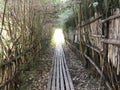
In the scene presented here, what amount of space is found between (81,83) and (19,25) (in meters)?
2.69

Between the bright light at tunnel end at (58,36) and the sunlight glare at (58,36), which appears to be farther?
the bright light at tunnel end at (58,36)

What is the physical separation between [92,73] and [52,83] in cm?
146

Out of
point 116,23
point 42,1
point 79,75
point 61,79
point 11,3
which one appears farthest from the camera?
point 42,1

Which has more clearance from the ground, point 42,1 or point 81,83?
point 42,1

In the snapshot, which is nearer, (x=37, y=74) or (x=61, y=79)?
(x=61, y=79)

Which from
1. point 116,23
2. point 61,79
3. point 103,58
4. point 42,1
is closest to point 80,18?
point 42,1

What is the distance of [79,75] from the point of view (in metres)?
9.02

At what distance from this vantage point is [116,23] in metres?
5.06

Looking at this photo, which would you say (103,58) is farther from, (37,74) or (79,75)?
(37,74)

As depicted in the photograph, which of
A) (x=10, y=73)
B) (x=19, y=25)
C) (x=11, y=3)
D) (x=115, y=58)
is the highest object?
(x=11, y=3)

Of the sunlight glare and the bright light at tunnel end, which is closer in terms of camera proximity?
the sunlight glare

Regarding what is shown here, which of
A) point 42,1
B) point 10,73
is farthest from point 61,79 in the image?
point 42,1

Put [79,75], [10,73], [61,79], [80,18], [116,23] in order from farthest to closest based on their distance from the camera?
[80,18] → [79,75] → [61,79] → [10,73] → [116,23]

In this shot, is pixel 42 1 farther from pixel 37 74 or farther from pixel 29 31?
pixel 37 74
